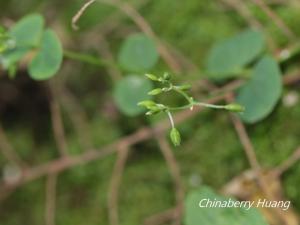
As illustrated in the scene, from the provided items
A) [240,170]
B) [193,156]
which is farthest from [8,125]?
[240,170]

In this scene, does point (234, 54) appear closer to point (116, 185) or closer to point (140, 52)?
point (140, 52)

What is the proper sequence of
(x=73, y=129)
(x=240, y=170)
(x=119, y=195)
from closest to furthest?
(x=240, y=170) → (x=119, y=195) → (x=73, y=129)

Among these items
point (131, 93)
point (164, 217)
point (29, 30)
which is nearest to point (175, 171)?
point (164, 217)

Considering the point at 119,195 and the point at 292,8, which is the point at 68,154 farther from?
the point at 292,8

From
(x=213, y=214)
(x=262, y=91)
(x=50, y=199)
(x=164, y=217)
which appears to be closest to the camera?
(x=213, y=214)

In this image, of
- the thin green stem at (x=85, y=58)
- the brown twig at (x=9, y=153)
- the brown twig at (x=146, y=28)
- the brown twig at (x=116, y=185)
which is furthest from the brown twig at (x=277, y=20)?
the brown twig at (x=9, y=153)

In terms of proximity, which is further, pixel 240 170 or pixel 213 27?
pixel 213 27

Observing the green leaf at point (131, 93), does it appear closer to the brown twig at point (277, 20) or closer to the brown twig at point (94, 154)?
the brown twig at point (94, 154)
